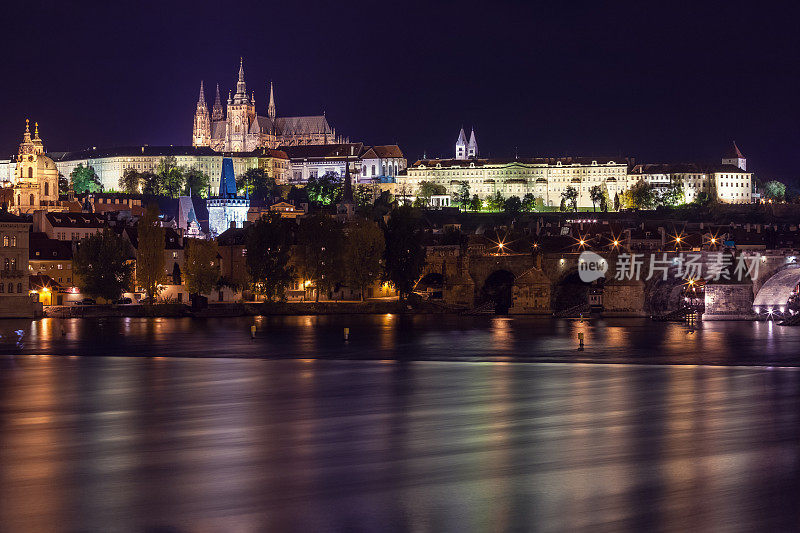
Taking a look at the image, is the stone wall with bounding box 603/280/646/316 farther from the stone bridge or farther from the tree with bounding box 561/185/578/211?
the tree with bounding box 561/185/578/211

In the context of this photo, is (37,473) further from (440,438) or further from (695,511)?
(695,511)

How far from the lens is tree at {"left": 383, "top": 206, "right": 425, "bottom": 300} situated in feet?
186

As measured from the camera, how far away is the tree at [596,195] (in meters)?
150

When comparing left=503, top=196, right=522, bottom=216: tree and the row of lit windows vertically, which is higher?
left=503, top=196, right=522, bottom=216: tree

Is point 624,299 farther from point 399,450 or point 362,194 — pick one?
point 362,194

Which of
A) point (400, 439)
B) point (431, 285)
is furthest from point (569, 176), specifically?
point (400, 439)

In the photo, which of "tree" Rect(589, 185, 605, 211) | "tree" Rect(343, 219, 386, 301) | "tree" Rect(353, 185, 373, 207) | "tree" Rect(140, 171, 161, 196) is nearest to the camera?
"tree" Rect(343, 219, 386, 301)

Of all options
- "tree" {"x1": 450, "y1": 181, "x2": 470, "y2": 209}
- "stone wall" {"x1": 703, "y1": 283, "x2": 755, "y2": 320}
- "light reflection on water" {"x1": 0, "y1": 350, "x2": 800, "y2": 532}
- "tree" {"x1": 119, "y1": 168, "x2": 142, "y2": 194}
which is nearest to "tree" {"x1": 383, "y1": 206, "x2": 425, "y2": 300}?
"stone wall" {"x1": 703, "y1": 283, "x2": 755, "y2": 320}

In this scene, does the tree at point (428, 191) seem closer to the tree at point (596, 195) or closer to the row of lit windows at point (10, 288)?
the tree at point (596, 195)

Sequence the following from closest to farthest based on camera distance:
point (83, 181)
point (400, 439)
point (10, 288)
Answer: point (400, 439) → point (10, 288) → point (83, 181)

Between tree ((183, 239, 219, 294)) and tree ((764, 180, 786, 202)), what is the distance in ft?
383

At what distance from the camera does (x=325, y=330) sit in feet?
153

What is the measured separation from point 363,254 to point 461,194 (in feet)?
355

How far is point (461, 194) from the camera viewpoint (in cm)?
16350
